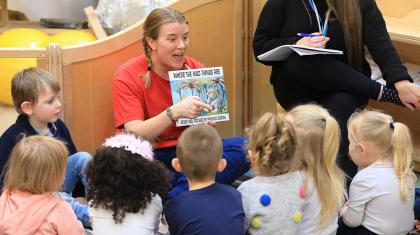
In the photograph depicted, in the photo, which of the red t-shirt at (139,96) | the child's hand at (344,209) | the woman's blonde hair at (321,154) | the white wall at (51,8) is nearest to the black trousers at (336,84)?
the child's hand at (344,209)

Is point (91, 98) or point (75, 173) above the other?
point (91, 98)

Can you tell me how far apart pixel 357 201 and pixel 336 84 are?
0.52 m

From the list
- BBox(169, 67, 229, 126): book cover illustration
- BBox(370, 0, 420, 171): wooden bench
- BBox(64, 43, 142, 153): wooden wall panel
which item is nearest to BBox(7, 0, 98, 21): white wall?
BBox(64, 43, 142, 153): wooden wall panel

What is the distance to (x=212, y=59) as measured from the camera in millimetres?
2867

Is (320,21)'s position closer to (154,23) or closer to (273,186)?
(154,23)

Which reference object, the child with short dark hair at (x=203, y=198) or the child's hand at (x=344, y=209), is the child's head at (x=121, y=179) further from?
the child's hand at (x=344, y=209)

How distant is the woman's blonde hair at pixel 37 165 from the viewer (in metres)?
1.77

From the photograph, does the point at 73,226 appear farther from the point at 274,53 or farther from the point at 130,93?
the point at 274,53

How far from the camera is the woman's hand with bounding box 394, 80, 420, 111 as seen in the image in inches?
90.0

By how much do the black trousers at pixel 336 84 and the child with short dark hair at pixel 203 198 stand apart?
66cm

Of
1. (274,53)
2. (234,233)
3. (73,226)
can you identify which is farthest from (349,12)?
(73,226)

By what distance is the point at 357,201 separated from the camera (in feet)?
6.48

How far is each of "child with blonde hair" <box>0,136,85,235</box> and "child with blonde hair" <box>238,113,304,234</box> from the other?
1.57ft

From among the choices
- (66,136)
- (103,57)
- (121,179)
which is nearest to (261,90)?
(103,57)
